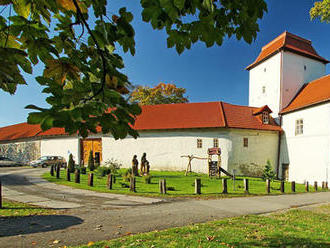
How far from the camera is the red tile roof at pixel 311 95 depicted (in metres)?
18.7

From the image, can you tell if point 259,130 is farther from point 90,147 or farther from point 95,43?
point 95,43

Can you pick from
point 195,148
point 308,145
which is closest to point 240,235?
point 195,148

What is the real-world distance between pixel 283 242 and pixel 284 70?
2246 cm

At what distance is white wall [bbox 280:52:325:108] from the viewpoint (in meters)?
22.8

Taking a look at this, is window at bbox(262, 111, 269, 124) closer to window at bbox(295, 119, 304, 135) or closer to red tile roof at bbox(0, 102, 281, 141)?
red tile roof at bbox(0, 102, 281, 141)

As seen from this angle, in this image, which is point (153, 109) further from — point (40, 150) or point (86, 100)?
point (86, 100)

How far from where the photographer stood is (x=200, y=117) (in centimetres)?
2228

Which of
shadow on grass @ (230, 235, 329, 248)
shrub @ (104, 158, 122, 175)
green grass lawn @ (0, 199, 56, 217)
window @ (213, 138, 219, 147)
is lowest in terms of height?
shrub @ (104, 158, 122, 175)

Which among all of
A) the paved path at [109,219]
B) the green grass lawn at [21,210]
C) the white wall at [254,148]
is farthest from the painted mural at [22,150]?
the white wall at [254,148]

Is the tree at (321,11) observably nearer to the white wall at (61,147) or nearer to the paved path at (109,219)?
Result: the paved path at (109,219)

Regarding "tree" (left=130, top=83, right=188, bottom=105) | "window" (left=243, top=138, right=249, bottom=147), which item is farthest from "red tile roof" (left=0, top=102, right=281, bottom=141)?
"tree" (left=130, top=83, right=188, bottom=105)

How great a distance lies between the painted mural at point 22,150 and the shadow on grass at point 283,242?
91.3 ft

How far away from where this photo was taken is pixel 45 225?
5.30 meters

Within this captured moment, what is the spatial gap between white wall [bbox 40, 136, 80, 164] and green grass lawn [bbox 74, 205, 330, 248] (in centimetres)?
2159
